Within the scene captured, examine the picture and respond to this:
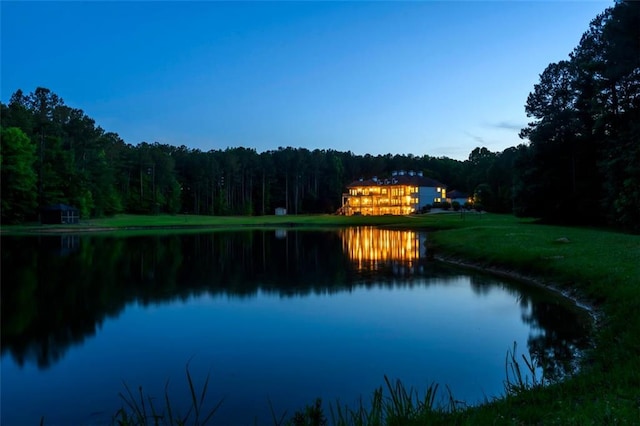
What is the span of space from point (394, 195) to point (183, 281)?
97.0 metres

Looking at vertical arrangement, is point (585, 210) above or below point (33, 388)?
above

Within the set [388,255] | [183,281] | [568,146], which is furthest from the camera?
[568,146]

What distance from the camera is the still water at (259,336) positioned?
31.7 feet

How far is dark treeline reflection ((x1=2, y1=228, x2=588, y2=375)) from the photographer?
532 inches

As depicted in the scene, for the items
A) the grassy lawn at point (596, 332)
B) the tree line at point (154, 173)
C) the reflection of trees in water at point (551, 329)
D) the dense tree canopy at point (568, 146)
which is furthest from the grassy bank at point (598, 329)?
the tree line at point (154, 173)

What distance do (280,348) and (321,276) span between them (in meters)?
12.7

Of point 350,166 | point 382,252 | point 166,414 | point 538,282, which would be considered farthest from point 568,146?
point 350,166

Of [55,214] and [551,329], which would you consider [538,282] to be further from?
[55,214]

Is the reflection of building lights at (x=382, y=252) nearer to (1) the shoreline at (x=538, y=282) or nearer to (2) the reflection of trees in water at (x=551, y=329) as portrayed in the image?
(1) the shoreline at (x=538, y=282)

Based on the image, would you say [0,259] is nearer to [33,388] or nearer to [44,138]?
[33,388]

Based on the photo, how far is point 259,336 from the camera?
1377 cm

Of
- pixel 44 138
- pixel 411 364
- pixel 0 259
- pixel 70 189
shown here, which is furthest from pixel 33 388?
pixel 44 138

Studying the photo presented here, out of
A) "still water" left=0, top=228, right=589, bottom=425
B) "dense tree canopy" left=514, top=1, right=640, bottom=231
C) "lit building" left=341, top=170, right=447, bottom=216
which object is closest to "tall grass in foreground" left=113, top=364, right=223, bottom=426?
"still water" left=0, top=228, right=589, bottom=425

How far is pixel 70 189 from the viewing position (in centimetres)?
7719
